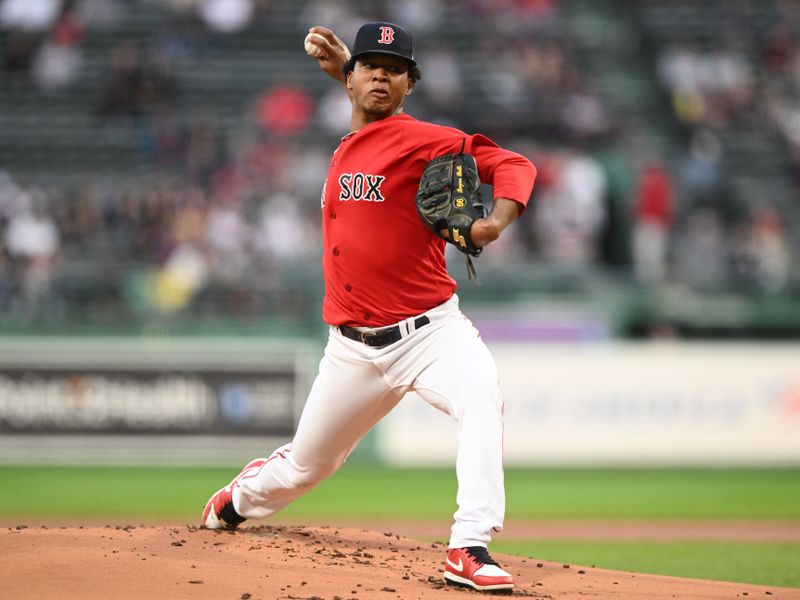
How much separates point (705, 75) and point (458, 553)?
14253 mm

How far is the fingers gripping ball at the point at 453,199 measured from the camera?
16.7 feet

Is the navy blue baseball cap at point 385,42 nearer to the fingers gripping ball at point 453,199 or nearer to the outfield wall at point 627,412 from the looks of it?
the fingers gripping ball at point 453,199

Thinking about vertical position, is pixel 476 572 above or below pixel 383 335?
below

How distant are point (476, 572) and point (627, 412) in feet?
27.8

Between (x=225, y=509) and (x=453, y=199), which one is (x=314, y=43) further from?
(x=225, y=509)

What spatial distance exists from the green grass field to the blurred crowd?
7.24 feet

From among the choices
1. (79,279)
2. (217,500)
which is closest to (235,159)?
(79,279)

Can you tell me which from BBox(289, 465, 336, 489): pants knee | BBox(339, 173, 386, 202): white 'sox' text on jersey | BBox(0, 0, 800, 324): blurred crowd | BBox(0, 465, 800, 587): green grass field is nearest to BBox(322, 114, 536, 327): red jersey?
BBox(339, 173, 386, 202): white 'sox' text on jersey

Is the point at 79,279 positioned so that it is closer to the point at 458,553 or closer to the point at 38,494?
the point at 38,494


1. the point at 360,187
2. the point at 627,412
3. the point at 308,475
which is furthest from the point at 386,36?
the point at 627,412

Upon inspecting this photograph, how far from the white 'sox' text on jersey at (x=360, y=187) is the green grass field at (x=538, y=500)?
3.02 meters

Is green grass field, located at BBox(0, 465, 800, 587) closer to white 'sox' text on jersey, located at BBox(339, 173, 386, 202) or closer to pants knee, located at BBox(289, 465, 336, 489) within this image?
pants knee, located at BBox(289, 465, 336, 489)

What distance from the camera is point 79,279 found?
551 inches

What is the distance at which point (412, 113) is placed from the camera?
1708 centimetres
